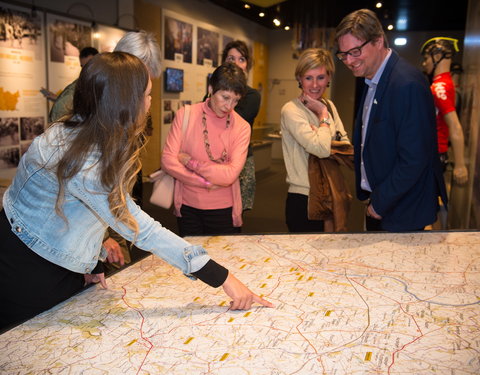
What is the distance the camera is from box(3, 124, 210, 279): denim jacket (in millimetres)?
1355

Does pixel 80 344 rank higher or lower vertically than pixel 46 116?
lower

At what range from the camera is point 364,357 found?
1.24m

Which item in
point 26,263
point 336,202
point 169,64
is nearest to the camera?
point 26,263

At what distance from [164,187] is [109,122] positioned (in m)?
1.42

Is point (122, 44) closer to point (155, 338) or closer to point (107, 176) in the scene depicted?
point (107, 176)

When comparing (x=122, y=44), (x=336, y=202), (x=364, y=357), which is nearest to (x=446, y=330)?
(x=364, y=357)

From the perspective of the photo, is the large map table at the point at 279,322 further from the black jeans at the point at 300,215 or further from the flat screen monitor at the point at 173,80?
the flat screen monitor at the point at 173,80

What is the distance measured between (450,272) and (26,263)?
4.87ft

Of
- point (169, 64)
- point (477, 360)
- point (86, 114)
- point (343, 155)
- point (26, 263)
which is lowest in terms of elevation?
point (477, 360)

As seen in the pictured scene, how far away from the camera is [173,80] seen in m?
7.91

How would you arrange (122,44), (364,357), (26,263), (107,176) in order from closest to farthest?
(364,357) < (107,176) < (26,263) < (122,44)

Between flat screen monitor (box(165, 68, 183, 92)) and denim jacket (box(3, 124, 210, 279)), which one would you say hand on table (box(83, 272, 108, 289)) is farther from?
flat screen monitor (box(165, 68, 183, 92))

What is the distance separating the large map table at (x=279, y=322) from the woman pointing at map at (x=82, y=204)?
0.11m

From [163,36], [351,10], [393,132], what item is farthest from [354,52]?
[351,10]
